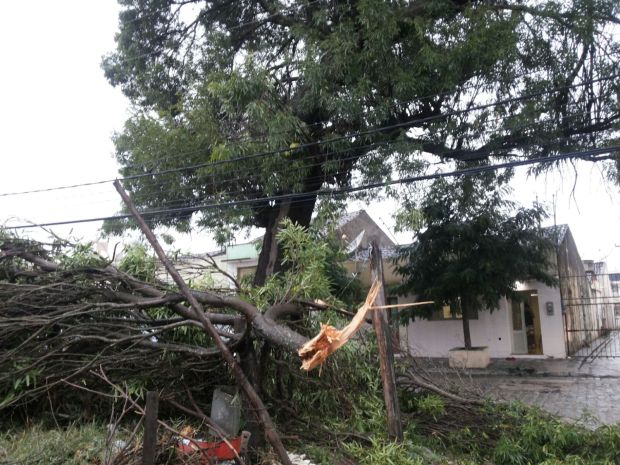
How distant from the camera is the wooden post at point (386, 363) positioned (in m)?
5.17

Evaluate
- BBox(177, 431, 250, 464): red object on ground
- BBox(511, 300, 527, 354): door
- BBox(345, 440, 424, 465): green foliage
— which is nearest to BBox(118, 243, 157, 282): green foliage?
BBox(177, 431, 250, 464): red object on ground

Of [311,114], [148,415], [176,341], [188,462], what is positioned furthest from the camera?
[311,114]

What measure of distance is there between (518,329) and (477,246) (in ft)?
17.1

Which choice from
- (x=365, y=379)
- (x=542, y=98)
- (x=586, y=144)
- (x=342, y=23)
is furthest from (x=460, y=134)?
(x=365, y=379)

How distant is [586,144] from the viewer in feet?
32.7

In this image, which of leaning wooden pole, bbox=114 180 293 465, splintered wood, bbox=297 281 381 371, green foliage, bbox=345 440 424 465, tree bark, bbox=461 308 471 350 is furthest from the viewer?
tree bark, bbox=461 308 471 350

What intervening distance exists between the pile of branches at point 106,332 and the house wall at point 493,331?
10294 millimetres

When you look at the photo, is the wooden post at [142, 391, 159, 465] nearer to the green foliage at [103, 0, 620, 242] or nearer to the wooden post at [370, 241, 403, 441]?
the wooden post at [370, 241, 403, 441]

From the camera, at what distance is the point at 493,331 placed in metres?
16.7

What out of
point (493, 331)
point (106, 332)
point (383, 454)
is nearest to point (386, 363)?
point (383, 454)

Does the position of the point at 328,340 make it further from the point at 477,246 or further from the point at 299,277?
the point at 477,246

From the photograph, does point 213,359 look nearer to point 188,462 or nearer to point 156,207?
point 188,462

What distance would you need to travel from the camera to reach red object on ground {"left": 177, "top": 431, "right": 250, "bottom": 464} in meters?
4.29

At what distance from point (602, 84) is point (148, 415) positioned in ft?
31.6
